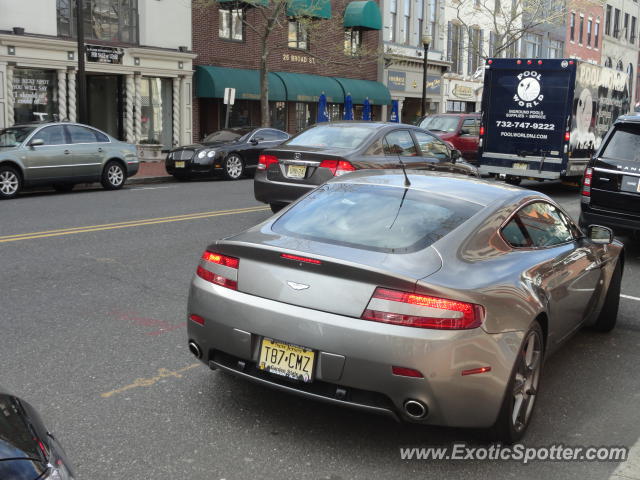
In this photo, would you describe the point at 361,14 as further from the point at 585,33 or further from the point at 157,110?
the point at 585,33

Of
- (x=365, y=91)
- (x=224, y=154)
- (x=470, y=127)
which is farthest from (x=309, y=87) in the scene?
(x=224, y=154)

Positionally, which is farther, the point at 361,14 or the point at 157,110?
the point at 361,14

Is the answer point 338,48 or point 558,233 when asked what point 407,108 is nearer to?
point 338,48

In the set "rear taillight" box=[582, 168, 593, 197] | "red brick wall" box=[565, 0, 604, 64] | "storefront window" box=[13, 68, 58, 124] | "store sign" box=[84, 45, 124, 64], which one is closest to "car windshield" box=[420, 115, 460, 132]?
"store sign" box=[84, 45, 124, 64]

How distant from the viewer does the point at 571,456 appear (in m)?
4.16

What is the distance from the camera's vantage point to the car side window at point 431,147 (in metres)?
12.1

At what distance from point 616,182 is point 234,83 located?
20.3 meters

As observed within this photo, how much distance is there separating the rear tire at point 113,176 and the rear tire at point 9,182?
2.09 m

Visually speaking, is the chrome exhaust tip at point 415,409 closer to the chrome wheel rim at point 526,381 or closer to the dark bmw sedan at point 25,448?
the chrome wheel rim at point 526,381

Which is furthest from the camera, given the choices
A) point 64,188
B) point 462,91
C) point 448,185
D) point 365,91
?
point 462,91

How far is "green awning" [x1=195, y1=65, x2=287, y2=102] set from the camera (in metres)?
27.2

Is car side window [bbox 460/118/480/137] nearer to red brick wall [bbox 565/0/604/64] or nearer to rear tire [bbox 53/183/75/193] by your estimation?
rear tire [bbox 53/183/75/193]

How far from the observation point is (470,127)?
23.7m

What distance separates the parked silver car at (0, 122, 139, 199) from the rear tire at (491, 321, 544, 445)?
12877mm
